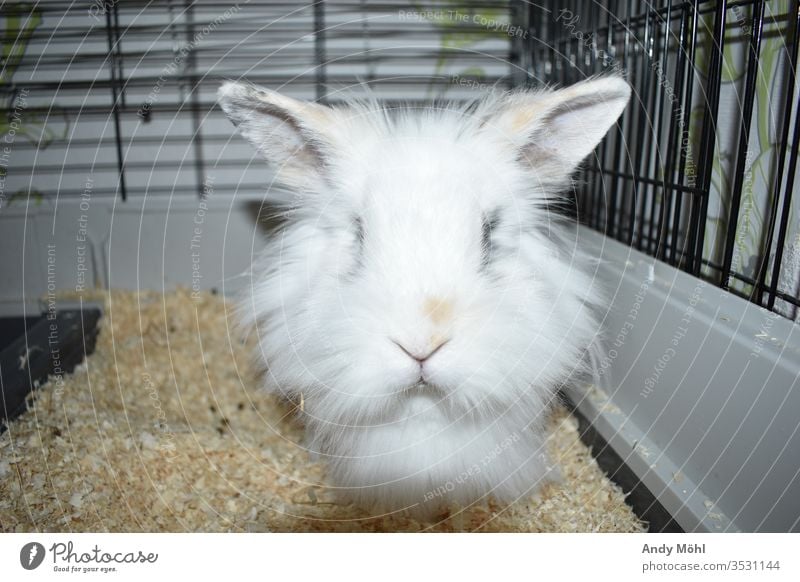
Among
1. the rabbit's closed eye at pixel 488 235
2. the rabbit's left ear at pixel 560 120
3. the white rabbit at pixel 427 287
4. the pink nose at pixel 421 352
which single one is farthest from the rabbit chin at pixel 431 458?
the rabbit's left ear at pixel 560 120

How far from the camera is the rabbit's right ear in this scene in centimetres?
103

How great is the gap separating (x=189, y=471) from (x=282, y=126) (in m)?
0.67

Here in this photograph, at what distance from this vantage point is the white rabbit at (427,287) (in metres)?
0.86

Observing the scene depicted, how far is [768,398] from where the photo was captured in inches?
33.4

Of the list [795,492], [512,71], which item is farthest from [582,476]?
[512,71]

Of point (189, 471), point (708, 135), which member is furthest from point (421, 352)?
point (708, 135)

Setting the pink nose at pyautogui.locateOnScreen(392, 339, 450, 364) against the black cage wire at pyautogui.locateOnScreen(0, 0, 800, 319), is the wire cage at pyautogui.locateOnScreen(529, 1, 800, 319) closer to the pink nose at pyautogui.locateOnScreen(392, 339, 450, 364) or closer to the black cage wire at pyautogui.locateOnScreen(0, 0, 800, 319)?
the black cage wire at pyautogui.locateOnScreen(0, 0, 800, 319)

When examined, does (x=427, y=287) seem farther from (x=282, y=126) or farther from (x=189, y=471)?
(x=189, y=471)

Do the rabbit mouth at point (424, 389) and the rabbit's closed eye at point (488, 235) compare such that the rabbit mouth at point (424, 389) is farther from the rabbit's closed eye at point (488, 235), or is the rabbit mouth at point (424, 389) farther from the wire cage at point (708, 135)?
the wire cage at point (708, 135)

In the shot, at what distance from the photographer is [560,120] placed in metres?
1.09

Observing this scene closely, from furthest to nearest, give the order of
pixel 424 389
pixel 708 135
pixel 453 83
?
pixel 453 83 < pixel 708 135 < pixel 424 389

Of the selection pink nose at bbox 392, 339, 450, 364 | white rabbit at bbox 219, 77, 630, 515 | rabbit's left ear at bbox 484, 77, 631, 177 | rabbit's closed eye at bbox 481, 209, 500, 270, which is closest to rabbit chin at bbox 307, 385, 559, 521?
white rabbit at bbox 219, 77, 630, 515

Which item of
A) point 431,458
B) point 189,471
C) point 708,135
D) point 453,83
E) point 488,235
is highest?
point 453,83

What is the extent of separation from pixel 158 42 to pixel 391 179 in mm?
1443
